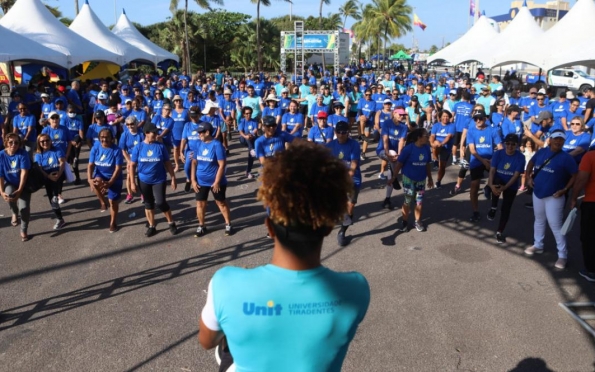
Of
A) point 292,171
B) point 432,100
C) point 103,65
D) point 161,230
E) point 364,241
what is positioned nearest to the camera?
point 292,171

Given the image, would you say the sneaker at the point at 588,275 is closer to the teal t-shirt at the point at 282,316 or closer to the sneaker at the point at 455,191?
the sneaker at the point at 455,191

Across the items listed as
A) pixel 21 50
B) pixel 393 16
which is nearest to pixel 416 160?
pixel 21 50

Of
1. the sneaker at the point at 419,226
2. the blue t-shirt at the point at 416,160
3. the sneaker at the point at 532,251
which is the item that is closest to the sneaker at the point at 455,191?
the sneaker at the point at 419,226

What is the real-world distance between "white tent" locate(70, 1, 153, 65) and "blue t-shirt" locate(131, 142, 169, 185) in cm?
1457

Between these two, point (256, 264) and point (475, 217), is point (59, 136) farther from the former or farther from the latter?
point (475, 217)

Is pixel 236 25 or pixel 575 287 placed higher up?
pixel 236 25

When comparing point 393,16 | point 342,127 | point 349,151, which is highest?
point 393,16

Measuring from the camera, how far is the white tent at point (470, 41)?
24.1 metres

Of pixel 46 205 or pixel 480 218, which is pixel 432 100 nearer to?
pixel 480 218

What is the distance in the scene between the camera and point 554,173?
5.86 m

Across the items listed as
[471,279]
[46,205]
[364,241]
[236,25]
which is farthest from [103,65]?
[236,25]

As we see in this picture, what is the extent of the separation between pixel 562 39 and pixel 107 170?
13898 mm

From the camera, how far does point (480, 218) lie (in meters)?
8.00

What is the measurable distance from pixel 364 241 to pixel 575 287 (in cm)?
280
